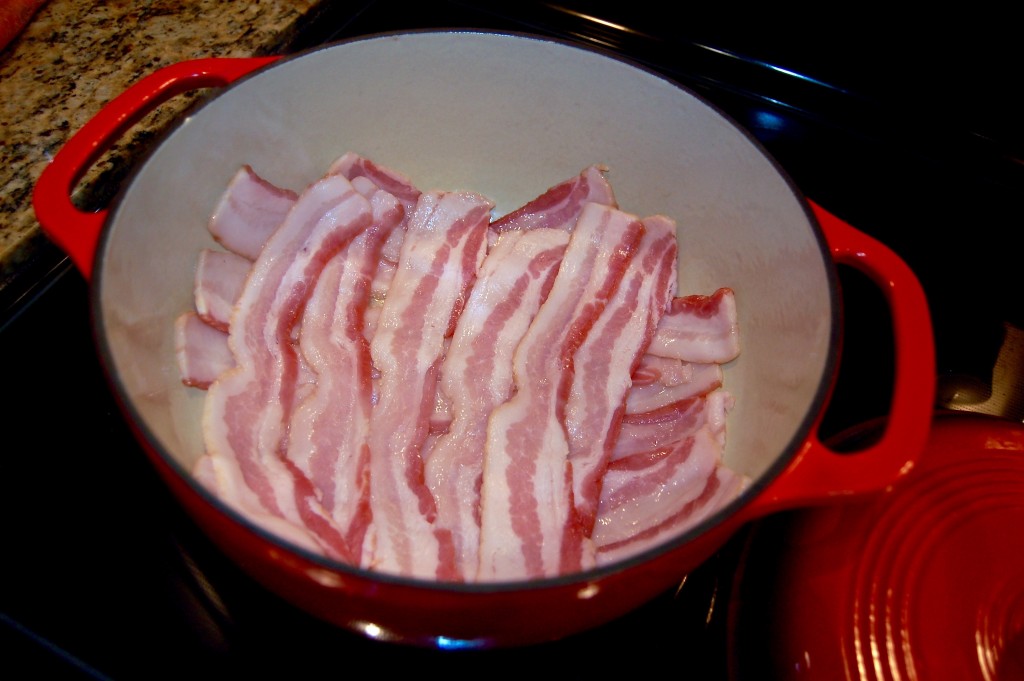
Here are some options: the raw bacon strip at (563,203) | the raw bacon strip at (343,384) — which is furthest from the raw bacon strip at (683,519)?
the raw bacon strip at (563,203)

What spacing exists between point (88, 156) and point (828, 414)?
1.11 metres

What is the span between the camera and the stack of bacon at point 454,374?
38.4 inches

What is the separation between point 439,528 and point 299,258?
487mm

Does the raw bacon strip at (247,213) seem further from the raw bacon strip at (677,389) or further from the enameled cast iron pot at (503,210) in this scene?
the raw bacon strip at (677,389)

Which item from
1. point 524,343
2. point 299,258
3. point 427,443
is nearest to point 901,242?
point 524,343

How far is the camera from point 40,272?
1.13m

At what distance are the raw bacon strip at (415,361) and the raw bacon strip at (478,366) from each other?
2 cm

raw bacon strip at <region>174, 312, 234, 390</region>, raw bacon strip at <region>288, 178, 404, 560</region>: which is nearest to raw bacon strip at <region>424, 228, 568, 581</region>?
raw bacon strip at <region>288, 178, 404, 560</region>

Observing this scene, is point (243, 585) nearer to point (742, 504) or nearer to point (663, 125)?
point (742, 504)

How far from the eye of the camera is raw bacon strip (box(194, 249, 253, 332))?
1113 mm

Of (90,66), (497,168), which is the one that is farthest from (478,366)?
(90,66)

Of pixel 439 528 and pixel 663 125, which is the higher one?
pixel 663 125

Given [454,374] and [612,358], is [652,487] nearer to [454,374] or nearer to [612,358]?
[612,358]

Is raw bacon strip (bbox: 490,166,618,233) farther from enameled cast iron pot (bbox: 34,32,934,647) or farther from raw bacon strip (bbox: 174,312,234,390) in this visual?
raw bacon strip (bbox: 174,312,234,390)
